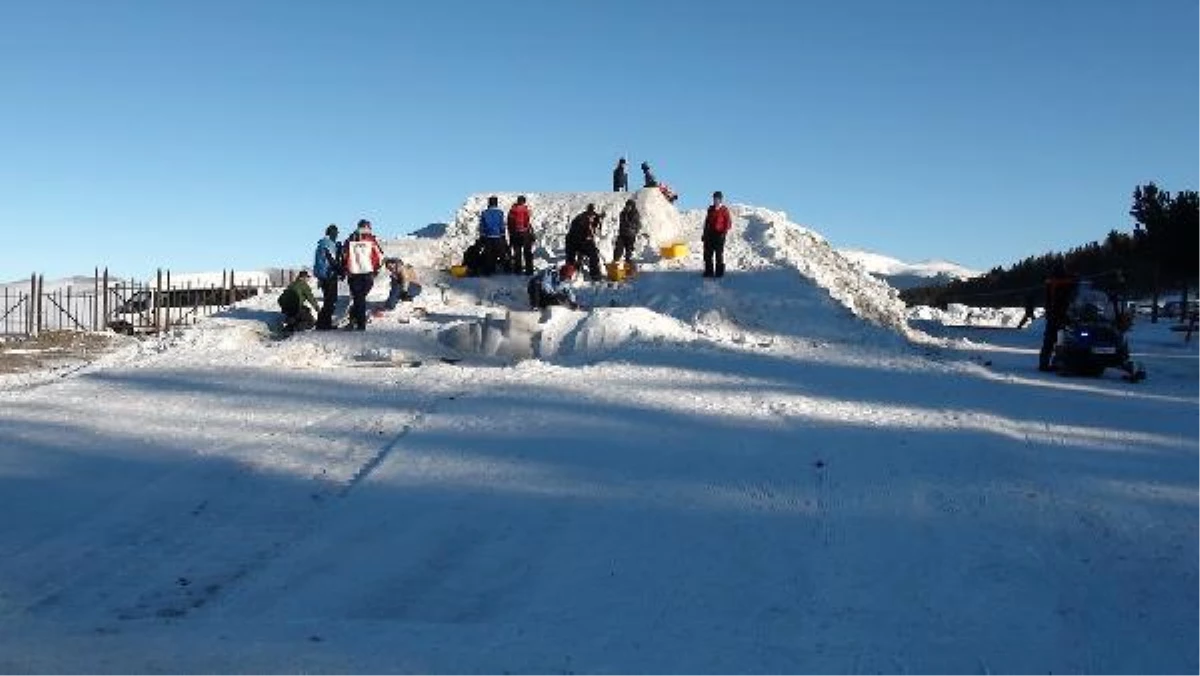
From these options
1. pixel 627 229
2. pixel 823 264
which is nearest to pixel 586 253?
pixel 627 229

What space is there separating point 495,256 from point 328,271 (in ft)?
16.8

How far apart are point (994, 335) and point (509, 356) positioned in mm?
17408

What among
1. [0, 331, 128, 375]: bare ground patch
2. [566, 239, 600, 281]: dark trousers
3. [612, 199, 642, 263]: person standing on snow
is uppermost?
[612, 199, 642, 263]: person standing on snow

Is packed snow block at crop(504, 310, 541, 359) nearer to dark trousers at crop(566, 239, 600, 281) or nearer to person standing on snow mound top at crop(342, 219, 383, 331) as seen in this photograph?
person standing on snow mound top at crop(342, 219, 383, 331)

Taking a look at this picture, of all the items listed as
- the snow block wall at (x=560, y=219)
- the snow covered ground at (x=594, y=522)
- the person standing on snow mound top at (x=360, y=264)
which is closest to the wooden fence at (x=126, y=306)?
the snow block wall at (x=560, y=219)

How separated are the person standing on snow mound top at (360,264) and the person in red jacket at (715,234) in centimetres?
612

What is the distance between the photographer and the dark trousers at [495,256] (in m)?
23.7

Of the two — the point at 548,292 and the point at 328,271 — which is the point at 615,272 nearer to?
the point at 548,292

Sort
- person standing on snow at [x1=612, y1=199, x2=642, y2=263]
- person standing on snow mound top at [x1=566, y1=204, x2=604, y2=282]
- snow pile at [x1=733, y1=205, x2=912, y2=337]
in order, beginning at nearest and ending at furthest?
person standing on snow mound top at [x1=566, y1=204, x2=604, y2=282] < snow pile at [x1=733, y1=205, x2=912, y2=337] < person standing on snow at [x1=612, y1=199, x2=642, y2=263]

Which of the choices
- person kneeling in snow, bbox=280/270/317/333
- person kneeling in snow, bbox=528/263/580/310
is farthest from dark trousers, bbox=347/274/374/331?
person kneeling in snow, bbox=528/263/580/310

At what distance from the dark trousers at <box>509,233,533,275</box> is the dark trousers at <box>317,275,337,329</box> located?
4972 mm

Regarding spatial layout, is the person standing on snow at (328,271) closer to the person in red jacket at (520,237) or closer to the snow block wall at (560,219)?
the person in red jacket at (520,237)

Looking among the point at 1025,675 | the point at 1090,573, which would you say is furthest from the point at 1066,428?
the point at 1025,675

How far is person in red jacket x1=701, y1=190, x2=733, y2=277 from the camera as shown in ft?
68.4
